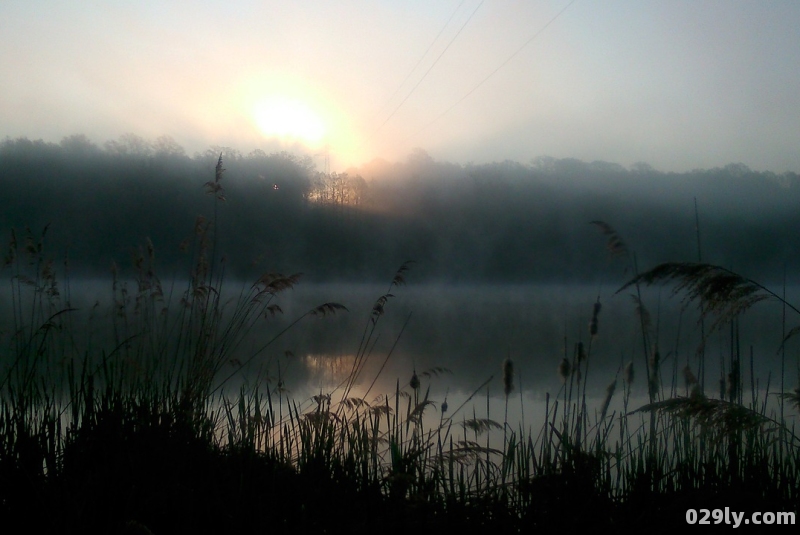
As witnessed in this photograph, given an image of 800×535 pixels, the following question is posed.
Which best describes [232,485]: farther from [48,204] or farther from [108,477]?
[48,204]

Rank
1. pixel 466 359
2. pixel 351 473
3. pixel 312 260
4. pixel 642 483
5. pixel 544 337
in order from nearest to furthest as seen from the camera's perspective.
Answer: pixel 642 483 < pixel 351 473 < pixel 466 359 < pixel 544 337 < pixel 312 260

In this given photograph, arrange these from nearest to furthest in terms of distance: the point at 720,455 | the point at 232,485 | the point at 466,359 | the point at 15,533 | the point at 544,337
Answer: the point at 15,533 < the point at 232,485 < the point at 720,455 < the point at 466,359 < the point at 544,337

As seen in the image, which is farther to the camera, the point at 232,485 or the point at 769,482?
the point at 769,482

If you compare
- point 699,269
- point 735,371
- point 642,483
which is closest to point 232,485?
point 642,483

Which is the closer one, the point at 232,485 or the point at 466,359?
the point at 232,485

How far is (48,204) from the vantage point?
8.41 m

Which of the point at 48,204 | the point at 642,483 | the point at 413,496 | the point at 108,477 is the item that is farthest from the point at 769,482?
the point at 48,204

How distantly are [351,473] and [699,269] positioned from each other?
1.61m

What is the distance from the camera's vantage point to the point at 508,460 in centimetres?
242

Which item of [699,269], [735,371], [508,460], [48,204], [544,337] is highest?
[48,204]

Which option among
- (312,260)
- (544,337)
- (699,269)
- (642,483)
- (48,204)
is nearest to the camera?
(699,269)

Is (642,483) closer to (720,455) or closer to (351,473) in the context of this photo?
(720,455)

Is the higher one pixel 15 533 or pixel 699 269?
pixel 699 269

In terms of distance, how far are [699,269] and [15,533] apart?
96.4 inches
